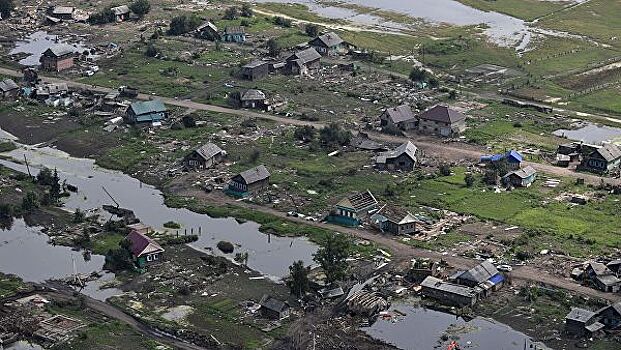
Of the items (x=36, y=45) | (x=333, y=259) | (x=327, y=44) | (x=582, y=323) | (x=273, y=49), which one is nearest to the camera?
(x=582, y=323)

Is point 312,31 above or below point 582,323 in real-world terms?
below

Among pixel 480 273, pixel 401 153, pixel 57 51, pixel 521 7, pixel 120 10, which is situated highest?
pixel 480 273

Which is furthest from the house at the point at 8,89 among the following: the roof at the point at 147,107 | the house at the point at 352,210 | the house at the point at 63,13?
the house at the point at 352,210

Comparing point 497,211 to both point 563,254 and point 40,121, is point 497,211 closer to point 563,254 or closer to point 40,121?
point 563,254

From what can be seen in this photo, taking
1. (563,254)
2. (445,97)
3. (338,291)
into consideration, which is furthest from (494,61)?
(338,291)

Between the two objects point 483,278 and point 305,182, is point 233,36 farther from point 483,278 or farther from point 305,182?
point 483,278

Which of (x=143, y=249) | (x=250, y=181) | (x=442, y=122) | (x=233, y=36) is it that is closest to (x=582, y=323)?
(x=143, y=249)
